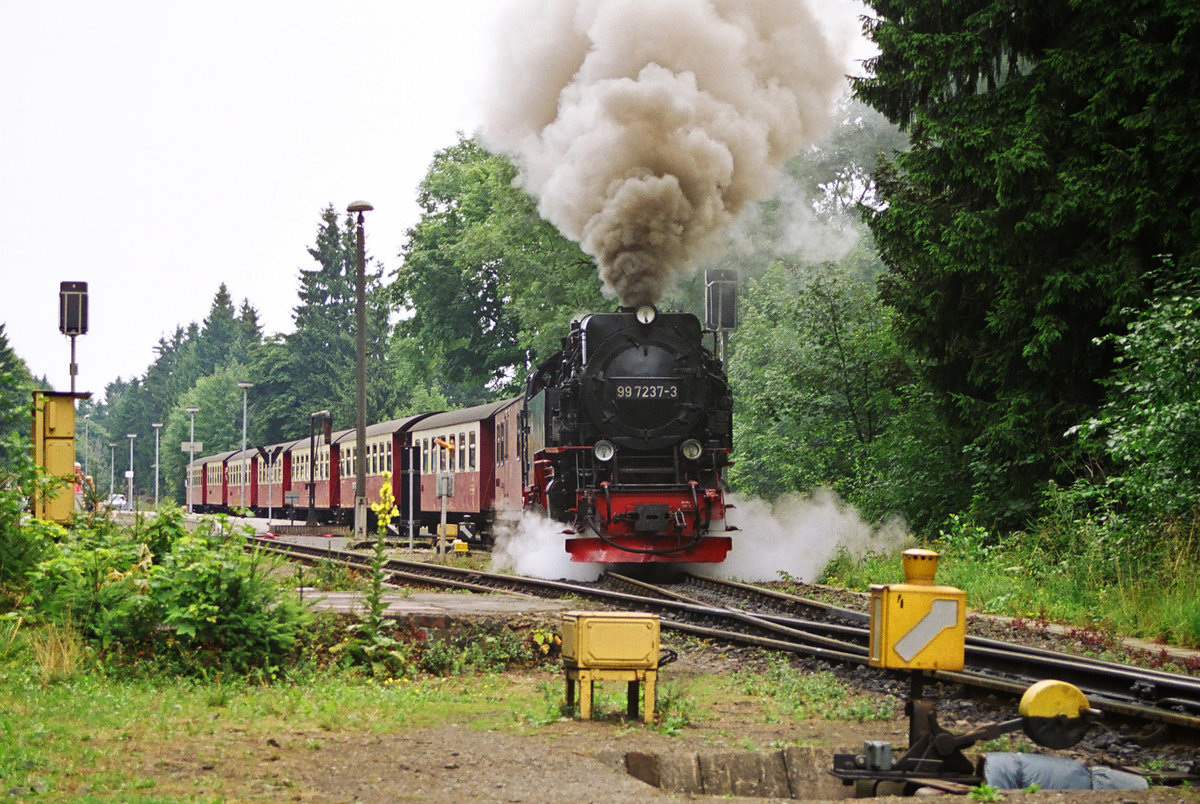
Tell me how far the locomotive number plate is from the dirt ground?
854 centimetres

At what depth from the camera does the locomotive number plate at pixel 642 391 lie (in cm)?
1540

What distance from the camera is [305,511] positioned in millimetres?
42625

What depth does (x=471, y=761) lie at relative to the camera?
5.64 metres

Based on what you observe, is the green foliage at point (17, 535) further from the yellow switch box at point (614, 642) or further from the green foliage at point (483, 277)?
the green foliage at point (483, 277)

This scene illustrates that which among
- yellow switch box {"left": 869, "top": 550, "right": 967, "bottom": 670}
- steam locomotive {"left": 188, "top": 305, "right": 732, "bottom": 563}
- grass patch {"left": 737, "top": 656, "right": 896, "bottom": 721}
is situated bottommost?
grass patch {"left": 737, "top": 656, "right": 896, "bottom": 721}

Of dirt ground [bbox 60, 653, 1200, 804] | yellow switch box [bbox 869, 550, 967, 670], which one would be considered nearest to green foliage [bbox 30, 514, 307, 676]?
dirt ground [bbox 60, 653, 1200, 804]

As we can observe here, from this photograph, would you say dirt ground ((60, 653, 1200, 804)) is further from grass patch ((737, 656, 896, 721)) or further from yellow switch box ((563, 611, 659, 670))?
yellow switch box ((563, 611, 659, 670))

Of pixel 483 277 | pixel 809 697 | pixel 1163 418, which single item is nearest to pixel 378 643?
pixel 809 697

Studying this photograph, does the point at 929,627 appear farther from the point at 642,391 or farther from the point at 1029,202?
A: the point at 1029,202

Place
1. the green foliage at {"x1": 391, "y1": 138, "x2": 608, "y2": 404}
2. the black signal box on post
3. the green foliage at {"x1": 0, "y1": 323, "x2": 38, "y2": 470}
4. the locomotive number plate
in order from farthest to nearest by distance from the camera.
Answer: the green foliage at {"x1": 391, "y1": 138, "x2": 608, "y2": 404} < the black signal box on post < the locomotive number plate < the green foliage at {"x1": 0, "y1": 323, "x2": 38, "y2": 470}

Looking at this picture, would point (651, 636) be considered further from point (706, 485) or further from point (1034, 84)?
point (1034, 84)

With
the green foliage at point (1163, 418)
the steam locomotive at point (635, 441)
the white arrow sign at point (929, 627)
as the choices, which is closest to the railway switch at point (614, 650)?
the white arrow sign at point (929, 627)

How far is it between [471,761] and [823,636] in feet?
16.4

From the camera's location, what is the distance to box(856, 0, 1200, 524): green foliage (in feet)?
44.5
